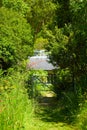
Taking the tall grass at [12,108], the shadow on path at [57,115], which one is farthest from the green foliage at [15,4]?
the tall grass at [12,108]

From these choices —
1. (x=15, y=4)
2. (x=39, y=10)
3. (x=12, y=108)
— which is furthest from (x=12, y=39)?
(x=39, y=10)

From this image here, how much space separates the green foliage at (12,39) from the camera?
20.1m

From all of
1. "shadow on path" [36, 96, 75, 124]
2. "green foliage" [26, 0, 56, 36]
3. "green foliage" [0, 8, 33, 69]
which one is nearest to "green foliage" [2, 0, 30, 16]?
"green foliage" [26, 0, 56, 36]

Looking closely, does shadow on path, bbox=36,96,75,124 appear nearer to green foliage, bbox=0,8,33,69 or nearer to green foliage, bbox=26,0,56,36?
green foliage, bbox=0,8,33,69

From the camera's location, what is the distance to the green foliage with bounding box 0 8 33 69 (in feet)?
65.9

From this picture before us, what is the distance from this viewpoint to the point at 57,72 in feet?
57.0

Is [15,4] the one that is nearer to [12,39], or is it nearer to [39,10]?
[39,10]

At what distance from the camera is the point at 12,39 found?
2072 centimetres

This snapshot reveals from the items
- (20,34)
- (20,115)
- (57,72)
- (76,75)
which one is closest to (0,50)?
(20,34)

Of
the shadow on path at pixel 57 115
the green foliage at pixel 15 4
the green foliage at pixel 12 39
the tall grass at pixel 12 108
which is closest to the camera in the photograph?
the tall grass at pixel 12 108

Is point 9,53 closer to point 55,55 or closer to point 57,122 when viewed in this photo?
point 55,55

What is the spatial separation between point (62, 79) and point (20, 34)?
541cm

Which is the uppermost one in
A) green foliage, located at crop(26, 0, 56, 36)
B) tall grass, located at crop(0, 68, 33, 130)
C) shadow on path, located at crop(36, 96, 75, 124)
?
green foliage, located at crop(26, 0, 56, 36)

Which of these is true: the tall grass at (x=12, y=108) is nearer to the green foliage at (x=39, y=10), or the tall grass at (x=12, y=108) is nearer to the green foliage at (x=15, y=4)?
the green foliage at (x=15, y=4)
